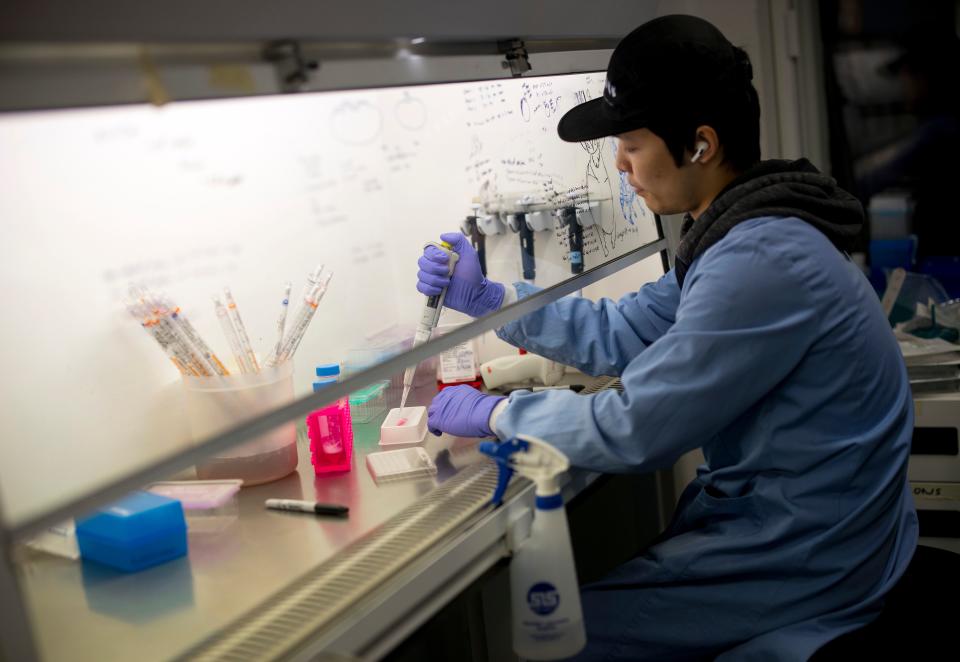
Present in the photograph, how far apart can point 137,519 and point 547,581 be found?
57 centimetres

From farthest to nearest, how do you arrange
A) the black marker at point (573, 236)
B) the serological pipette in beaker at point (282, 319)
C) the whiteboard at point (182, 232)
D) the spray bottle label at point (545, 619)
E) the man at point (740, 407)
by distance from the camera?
the black marker at point (573, 236) < the serological pipette in beaker at point (282, 319) < the man at point (740, 407) < the spray bottle label at point (545, 619) < the whiteboard at point (182, 232)

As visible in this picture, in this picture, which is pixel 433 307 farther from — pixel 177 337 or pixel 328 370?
pixel 177 337

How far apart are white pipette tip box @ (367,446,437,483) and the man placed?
0.24 ft

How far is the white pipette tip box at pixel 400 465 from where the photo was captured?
4.75 feet

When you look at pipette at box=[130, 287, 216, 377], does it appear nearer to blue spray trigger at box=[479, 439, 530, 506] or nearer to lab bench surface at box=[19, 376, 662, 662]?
lab bench surface at box=[19, 376, 662, 662]

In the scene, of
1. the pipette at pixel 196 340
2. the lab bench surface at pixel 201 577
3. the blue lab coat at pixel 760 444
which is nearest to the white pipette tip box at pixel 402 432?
the lab bench surface at pixel 201 577

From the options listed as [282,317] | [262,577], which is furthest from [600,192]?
[262,577]

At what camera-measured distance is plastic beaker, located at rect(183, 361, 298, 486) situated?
1235mm

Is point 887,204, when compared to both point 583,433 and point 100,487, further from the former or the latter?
point 100,487

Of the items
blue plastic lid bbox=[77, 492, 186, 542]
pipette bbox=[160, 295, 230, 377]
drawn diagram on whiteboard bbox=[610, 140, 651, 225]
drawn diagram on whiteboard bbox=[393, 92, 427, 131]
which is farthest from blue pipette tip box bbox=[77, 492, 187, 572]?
drawn diagram on whiteboard bbox=[610, 140, 651, 225]

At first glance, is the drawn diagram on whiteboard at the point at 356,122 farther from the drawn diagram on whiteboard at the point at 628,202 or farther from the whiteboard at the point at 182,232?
the drawn diagram on whiteboard at the point at 628,202

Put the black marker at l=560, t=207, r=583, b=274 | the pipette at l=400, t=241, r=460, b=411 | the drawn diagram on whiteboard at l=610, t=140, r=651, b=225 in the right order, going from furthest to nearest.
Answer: the drawn diagram on whiteboard at l=610, t=140, r=651, b=225 < the black marker at l=560, t=207, r=583, b=274 < the pipette at l=400, t=241, r=460, b=411

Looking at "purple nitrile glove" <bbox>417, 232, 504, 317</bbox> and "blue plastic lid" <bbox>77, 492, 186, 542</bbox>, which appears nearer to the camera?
"blue plastic lid" <bbox>77, 492, 186, 542</bbox>

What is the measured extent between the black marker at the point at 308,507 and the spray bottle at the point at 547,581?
0.89 ft
